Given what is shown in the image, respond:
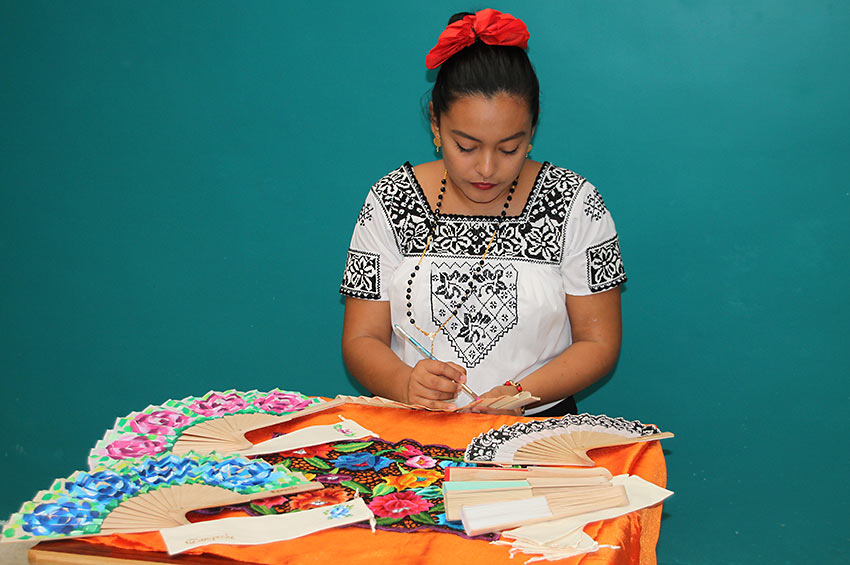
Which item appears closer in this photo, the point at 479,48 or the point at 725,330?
the point at 479,48

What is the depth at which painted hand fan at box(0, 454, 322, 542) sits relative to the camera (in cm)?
115

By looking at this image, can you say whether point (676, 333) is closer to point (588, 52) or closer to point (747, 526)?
point (747, 526)

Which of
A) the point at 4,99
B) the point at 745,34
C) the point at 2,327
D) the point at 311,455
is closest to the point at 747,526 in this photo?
the point at 745,34

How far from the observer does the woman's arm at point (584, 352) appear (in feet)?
6.75

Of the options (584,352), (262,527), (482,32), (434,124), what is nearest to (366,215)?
(434,124)

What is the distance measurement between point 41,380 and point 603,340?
2.43 meters

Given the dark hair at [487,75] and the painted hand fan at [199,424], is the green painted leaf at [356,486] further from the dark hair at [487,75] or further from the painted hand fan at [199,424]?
the dark hair at [487,75]

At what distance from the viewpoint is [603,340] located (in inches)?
84.5

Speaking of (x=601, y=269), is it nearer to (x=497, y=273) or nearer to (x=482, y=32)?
(x=497, y=273)

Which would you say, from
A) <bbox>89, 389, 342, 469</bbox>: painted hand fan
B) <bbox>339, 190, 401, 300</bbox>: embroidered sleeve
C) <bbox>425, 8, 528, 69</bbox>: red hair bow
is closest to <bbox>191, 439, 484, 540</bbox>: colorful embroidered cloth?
<bbox>89, 389, 342, 469</bbox>: painted hand fan

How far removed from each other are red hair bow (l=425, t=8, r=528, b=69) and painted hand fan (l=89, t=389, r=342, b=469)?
972 millimetres

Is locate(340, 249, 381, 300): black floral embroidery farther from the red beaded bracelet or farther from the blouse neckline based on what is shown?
the red beaded bracelet

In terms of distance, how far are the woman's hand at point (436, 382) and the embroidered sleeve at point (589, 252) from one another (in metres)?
0.51

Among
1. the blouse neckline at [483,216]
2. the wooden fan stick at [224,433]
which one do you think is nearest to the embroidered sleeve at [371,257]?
the blouse neckline at [483,216]
